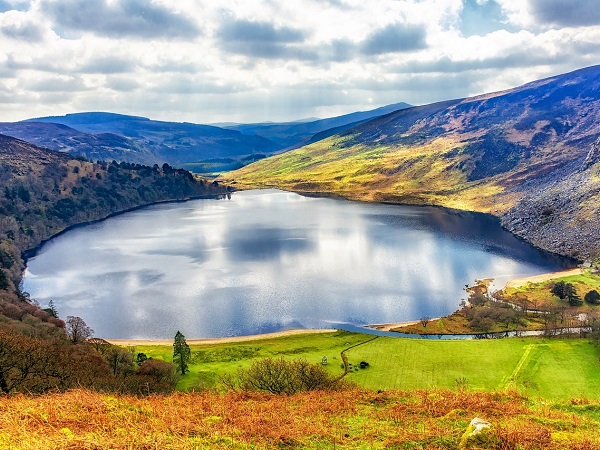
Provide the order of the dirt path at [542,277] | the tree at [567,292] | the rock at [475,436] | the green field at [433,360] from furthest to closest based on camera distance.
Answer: the dirt path at [542,277]
the tree at [567,292]
the green field at [433,360]
the rock at [475,436]

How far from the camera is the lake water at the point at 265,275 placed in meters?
103

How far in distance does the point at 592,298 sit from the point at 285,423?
358ft

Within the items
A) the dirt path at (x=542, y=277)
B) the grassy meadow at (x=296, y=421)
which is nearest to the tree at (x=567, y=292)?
the dirt path at (x=542, y=277)

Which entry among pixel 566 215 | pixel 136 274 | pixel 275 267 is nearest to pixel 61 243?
pixel 136 274

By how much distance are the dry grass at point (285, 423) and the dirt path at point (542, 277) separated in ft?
330

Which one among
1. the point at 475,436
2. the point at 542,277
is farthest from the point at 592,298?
the point at 475,436

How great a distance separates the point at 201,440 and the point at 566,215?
192 m

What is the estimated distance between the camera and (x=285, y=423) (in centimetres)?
2445

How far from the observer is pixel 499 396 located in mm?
32406

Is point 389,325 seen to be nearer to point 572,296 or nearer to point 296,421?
point 572,296

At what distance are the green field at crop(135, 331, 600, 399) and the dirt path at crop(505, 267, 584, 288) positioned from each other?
136ft

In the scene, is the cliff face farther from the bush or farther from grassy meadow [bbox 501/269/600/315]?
the bush

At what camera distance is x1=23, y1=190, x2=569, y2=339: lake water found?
103 metres

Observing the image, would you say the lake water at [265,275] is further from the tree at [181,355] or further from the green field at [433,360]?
the tree at [181,355]
